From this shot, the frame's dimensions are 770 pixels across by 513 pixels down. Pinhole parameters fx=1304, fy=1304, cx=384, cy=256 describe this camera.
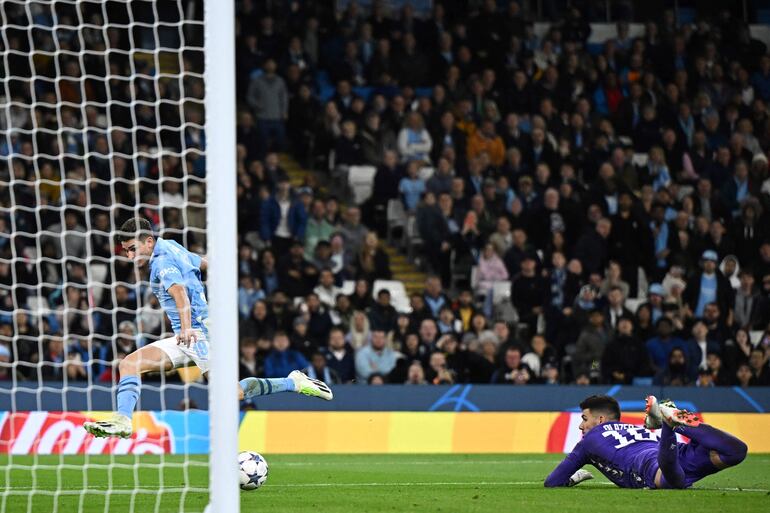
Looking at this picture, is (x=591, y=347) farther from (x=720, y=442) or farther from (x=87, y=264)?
(x=720, y=442)

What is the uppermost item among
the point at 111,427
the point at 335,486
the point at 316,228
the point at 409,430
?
the point at 316,228

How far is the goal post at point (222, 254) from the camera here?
249 inches

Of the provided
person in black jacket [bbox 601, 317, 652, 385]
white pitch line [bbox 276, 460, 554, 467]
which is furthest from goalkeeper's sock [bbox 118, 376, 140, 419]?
person in black jacket [bbox 601, 317, 652, 385]

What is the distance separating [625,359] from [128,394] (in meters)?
8.50

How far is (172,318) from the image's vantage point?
9.70 meters

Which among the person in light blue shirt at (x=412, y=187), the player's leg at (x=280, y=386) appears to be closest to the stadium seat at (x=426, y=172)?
the person in light blue shirt at (x=412, y=187)

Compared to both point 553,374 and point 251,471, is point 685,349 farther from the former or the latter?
point 251,471

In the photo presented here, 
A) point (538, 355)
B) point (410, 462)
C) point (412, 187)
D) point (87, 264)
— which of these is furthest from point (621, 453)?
point (412, 187)

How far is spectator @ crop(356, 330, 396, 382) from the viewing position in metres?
15.8

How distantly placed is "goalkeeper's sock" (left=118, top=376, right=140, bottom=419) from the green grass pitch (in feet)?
1.63

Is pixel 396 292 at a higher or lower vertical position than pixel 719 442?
lower

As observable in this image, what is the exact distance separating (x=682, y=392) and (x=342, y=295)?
4.33m

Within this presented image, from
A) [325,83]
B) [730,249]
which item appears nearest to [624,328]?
[730,249]

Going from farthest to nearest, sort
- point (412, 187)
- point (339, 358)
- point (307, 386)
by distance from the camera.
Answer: point (412, 187) → point (339, 358) → point (307, 386)
